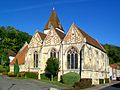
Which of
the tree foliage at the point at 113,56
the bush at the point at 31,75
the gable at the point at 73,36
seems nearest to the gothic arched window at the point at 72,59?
the gable at the point at 73,36

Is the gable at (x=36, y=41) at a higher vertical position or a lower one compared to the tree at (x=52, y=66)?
higher

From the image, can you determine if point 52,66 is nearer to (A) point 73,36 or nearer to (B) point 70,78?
(B) point 70,78

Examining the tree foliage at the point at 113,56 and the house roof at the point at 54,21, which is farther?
the tree foliage at the point at 113,56

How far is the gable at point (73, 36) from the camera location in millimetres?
48750

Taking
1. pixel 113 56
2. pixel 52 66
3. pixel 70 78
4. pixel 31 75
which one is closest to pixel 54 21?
pixel 31 75

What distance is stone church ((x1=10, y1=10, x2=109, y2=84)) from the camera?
4803cm

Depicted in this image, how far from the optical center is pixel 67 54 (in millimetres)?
49781

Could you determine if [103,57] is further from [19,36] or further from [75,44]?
[19,36]

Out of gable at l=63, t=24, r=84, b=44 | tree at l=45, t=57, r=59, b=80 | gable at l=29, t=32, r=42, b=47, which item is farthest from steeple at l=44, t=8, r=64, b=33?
tree at l=45, t=57, r=59, b=80

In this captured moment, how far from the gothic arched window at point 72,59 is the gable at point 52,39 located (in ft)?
11.3

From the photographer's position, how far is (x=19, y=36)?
93.0 metres

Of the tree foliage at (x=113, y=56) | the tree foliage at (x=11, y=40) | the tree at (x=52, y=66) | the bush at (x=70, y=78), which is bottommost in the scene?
the bush at (x=70, y=78)

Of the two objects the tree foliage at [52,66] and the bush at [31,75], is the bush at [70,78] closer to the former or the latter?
the tree foliage at [52,66]

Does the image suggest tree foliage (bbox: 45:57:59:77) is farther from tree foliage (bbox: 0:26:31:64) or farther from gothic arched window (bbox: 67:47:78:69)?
tree foliage (bbox: 0:26:31:64)
